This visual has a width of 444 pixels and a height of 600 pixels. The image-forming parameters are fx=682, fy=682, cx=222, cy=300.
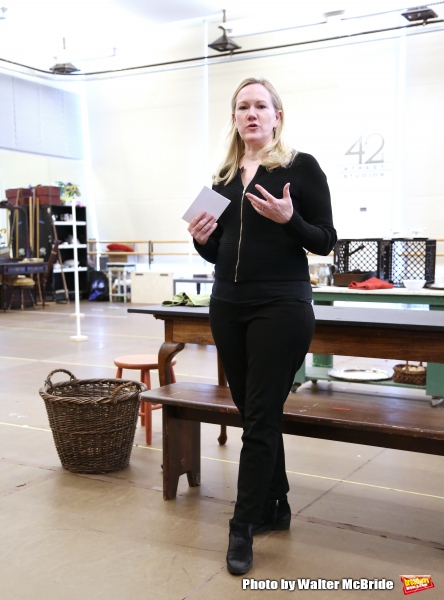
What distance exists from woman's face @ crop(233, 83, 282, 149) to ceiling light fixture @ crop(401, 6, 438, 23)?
778 centimetres

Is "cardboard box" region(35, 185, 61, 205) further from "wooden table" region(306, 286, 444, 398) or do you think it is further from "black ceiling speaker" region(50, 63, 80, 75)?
"wooden table" region(306, 286, 444, 398)

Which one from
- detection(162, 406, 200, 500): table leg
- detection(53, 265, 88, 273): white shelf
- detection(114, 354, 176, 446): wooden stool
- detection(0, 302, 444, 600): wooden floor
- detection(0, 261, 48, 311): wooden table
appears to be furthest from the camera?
detection(53, 265, 88, 273): white shelf

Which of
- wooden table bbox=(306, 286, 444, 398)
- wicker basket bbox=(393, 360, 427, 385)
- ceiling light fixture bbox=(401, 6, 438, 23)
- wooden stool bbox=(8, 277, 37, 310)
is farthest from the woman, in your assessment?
wooden stool bbox=(8, 277, 37, 310)

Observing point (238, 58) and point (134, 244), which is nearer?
point (238, 58)

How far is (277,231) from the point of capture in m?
2.21

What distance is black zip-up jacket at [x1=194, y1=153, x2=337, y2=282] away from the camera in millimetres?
2209

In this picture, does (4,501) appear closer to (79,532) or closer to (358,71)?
(79,532)

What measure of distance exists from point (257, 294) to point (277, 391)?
12.6 inches

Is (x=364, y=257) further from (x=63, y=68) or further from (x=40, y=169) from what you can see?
(x=40, y=169)

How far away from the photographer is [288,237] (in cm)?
221

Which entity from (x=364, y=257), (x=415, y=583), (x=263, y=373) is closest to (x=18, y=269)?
(x=364, y=257)

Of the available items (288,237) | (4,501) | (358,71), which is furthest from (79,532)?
(358,71)

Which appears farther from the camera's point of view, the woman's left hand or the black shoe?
the black shoe

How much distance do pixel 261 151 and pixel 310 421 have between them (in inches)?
38.5
